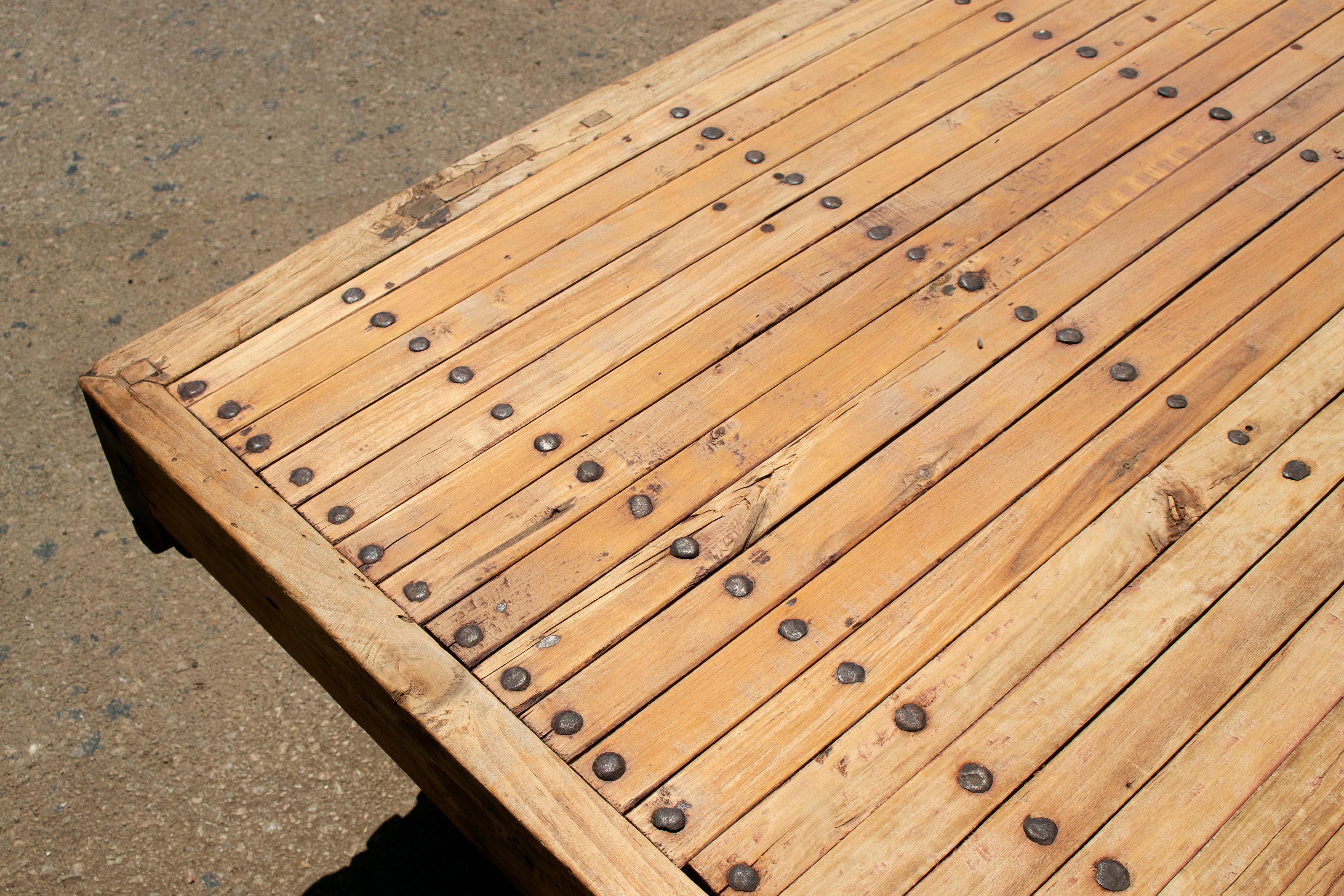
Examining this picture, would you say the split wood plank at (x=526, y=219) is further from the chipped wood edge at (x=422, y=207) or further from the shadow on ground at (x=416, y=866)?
the shadow on ground at (x=416, y=866)

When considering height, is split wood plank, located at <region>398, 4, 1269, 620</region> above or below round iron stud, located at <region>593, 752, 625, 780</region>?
above

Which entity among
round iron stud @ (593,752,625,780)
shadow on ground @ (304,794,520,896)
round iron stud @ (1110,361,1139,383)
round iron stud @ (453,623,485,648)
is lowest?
shadow on ground @ (304,794,520,896)

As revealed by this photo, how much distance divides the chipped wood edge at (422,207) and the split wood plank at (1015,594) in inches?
51.1

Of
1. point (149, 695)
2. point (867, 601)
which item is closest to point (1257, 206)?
point (867, 601)

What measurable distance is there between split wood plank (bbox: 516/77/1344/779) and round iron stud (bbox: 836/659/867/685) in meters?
0.05

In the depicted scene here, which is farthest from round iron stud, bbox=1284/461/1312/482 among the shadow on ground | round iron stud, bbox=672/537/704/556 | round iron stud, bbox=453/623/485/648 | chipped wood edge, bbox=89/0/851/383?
the shadow on ground

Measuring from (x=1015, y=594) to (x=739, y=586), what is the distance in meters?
0.43

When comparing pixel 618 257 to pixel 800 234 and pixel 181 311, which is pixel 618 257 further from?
pixel 181 311

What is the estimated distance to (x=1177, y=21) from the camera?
3.03 m

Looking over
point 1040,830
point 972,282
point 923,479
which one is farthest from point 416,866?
point 972,282

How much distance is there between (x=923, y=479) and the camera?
2.07 metres

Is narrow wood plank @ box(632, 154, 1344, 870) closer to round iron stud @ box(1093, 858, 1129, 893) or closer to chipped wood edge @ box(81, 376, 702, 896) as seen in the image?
chipped wood edge @ box(81, 376, 702, 896)

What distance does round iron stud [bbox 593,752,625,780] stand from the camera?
5.58 feet

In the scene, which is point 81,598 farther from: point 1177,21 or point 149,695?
point 1177,21
